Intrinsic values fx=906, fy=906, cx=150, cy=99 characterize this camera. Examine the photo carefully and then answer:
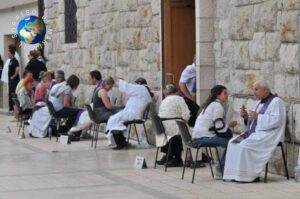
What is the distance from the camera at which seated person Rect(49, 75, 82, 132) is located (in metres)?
18.0

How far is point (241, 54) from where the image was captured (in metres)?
13.3

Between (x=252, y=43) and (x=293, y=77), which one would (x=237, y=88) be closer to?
(x=252, y=43)

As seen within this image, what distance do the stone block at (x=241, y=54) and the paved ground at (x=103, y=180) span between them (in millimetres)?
1597

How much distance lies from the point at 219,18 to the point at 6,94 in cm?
1581

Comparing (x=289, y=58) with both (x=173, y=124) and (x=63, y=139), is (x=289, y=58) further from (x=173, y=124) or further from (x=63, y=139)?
(x=63, y=139)

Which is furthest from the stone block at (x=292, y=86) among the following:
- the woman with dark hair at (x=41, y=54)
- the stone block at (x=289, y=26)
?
the woman with dark hair at (x=41, y=54)

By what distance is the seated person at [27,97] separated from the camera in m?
19.3

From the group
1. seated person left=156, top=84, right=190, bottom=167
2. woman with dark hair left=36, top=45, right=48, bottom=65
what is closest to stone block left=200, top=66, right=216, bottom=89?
seated person left=156, top=84, right=190, bottom=167

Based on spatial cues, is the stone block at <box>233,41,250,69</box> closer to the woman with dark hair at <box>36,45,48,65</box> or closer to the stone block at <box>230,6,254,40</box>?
the stone block at <box>230,6,254,40</box>

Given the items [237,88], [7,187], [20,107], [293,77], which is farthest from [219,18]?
[20,107]

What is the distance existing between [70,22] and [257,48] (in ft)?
33.1

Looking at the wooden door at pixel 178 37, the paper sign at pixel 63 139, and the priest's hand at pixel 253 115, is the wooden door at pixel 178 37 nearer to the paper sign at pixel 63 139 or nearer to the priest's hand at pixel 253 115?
the paper sign at pixel 63 139

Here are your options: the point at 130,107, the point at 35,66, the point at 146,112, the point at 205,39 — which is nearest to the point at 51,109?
the point at 130,107

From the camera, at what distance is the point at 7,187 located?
11648 mm
